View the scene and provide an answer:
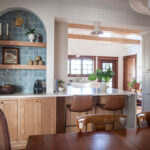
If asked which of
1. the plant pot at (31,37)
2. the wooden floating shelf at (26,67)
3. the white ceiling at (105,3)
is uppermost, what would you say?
the white ceiling at (105,3)

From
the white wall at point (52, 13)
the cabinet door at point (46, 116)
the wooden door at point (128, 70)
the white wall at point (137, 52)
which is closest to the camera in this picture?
the cabinet door at point (46, 116)

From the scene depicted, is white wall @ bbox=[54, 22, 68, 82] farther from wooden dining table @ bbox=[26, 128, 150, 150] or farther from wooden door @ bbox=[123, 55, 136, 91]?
wooden door @ bbox=[123, 55, 136, 91]

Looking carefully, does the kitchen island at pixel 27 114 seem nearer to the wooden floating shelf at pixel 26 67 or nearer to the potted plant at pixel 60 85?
the potted plant at pixel 60 85

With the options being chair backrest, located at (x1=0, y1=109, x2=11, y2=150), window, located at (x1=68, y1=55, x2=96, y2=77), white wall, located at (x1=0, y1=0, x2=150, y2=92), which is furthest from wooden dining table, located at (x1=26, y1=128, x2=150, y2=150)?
window, located at (x1=68, y1=55, x2=96, y2=77)

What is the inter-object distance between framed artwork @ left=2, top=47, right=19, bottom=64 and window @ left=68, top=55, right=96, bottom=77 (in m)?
4.37

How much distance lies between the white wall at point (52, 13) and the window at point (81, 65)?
4.06 metres

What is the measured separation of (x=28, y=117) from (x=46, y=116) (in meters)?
0.31

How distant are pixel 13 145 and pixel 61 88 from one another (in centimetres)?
134

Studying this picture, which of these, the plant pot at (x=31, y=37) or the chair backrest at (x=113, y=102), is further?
the plant pot at (x=31, y=37)

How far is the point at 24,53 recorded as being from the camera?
279 centimetres

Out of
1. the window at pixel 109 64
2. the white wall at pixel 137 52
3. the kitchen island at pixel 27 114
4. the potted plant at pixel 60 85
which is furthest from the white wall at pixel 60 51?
the white wall at pixel 137 52

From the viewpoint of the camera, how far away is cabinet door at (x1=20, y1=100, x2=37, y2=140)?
237cm

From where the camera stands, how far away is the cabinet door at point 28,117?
7.78 feet

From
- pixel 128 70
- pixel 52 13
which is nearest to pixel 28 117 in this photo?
pixel 52 13
